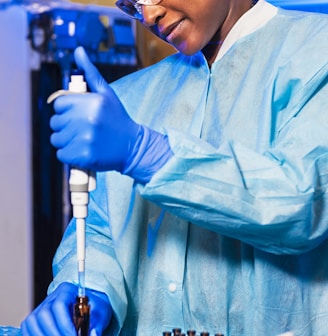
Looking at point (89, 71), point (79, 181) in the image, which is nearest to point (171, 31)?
point (89, 71)

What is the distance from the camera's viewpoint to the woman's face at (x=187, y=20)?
1.47 meters

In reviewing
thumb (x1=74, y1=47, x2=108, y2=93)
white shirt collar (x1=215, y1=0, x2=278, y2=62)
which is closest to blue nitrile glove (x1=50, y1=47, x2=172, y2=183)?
thumb (x1=74, y1=47, x2=108, y2=93)

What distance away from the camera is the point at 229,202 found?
3.93 feet

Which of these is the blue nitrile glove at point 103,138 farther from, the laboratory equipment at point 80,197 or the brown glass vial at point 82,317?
the brown glass vial at point 82,317

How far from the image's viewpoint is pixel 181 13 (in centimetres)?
147

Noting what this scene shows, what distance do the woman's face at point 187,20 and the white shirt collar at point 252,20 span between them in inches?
1.5

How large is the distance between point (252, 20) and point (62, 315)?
2.40 ft

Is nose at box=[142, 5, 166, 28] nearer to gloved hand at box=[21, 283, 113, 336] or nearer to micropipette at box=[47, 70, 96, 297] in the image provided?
micropipette at box=[47, 70, 96, 297]

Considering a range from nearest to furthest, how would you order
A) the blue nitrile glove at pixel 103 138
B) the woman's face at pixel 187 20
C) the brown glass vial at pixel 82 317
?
1. the blue nitrile glove at pixel 103 138
2. the brown glass vial at pixel 82 317
3. the woman's face at pixel 187 20

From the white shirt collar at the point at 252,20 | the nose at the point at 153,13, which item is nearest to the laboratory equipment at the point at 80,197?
the nose at the point at 153,13

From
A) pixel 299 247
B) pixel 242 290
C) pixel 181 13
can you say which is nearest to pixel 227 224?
pixel 299 247

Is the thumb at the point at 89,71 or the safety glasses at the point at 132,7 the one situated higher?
the safety glasses at the point at 132,7

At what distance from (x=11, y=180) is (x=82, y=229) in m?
2.23

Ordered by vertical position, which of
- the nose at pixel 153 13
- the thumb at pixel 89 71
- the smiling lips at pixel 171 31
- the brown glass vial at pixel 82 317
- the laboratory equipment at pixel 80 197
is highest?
the nose at pixel 153 13
